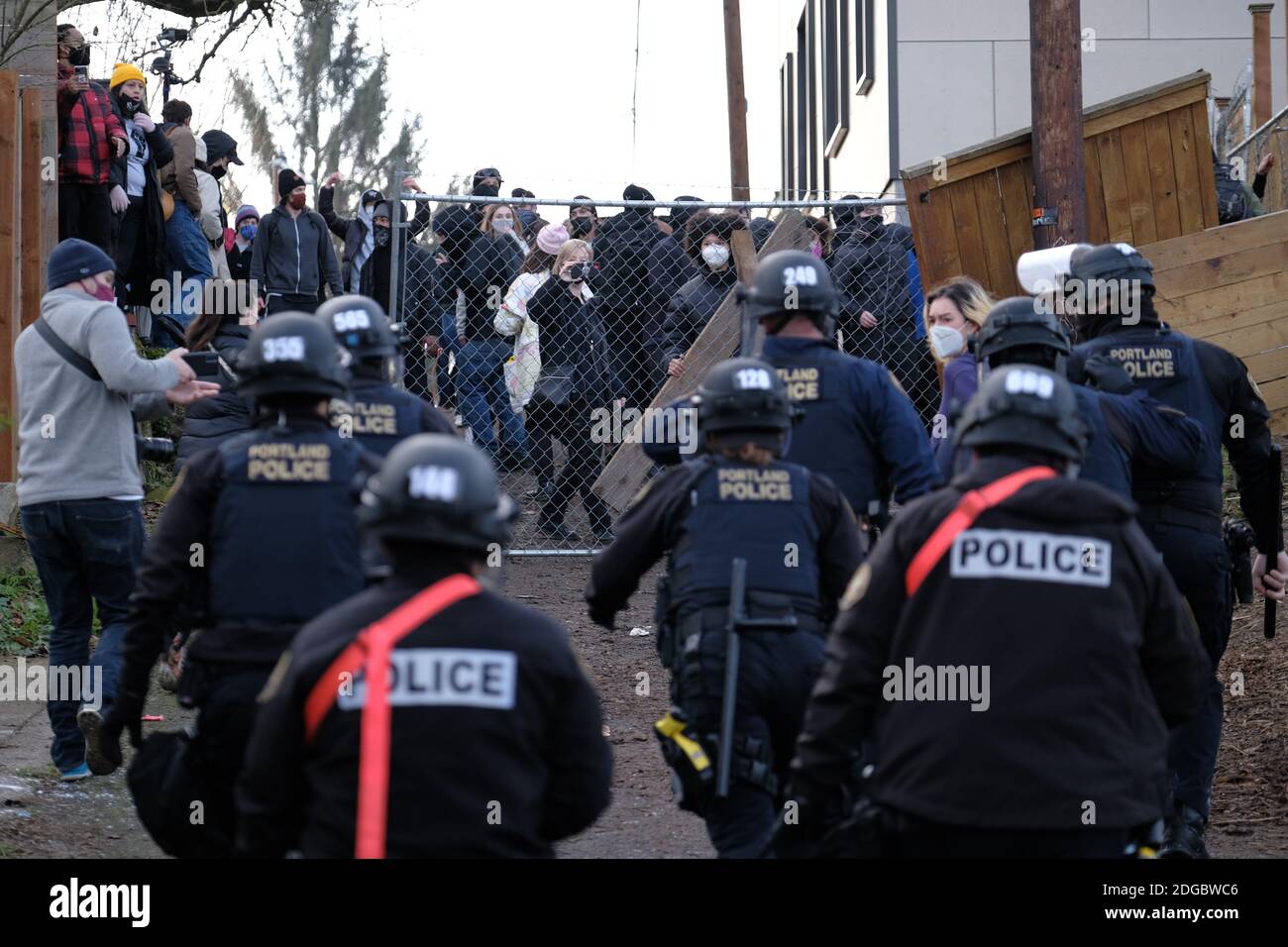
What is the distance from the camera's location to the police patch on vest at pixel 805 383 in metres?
6.20

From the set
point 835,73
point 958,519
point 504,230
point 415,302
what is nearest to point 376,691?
point 958,519

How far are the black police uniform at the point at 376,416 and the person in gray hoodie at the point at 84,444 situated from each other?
1.62 metres

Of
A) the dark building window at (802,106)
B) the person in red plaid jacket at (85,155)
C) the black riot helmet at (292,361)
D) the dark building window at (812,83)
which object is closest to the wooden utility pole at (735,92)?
the dark building window at (812,83)

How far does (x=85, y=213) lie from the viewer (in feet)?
38.6

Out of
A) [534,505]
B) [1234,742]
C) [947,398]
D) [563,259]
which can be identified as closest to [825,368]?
[947,398]

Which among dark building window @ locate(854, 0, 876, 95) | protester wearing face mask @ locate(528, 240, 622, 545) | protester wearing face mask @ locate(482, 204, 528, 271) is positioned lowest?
protester wearing face mask @ locate(528, 240, 622, 545)

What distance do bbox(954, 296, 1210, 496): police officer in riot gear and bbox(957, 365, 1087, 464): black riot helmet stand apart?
63.7 inches

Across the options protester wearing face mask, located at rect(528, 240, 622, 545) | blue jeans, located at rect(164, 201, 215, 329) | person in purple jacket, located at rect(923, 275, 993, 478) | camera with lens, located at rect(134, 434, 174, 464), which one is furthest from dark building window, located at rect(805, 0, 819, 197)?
camera with lens, located at rect(134, 434, 174, 464)

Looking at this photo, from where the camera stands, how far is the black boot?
6.45 meters

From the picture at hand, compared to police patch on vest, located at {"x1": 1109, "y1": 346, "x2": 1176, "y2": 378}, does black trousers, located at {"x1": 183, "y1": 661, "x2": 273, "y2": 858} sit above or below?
below

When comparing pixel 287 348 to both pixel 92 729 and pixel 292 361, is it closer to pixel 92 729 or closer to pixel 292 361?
pixel 292 361

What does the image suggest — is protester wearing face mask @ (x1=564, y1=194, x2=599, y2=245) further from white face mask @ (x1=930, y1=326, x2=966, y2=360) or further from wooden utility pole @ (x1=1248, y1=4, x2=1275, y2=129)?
wooden utility pole @ (x1=1248, y1=4, x2=1275, y2=129)
